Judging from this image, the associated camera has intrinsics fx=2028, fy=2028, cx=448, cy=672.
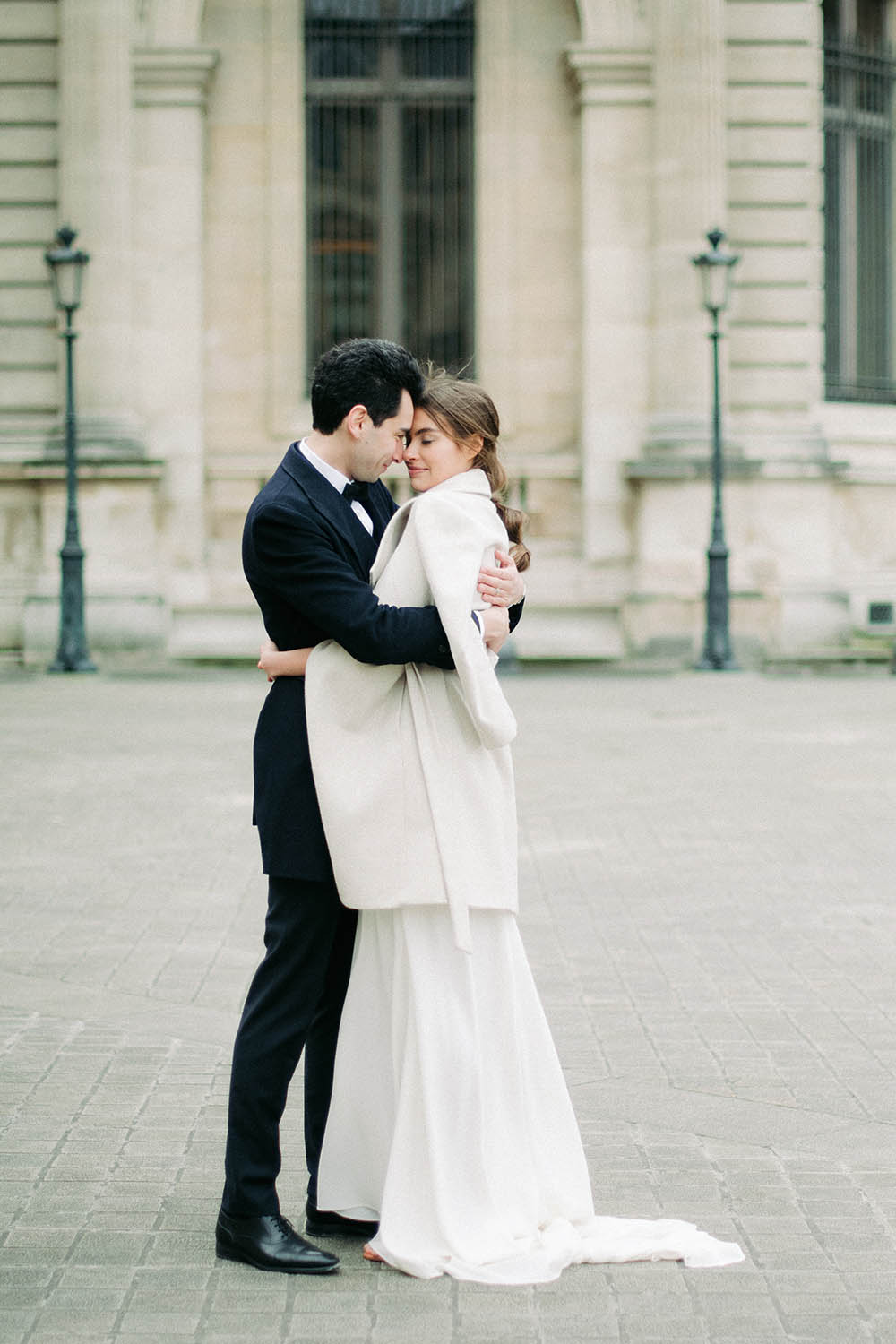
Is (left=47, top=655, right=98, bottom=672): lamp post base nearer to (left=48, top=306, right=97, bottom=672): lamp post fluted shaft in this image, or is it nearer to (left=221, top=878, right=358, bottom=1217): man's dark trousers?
(left=48, top=306, right=97, bottom=672): lamp post fluted shaft

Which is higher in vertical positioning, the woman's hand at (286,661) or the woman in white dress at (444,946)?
the woman's hand at (286,661)

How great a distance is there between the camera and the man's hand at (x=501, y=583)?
3.91 m

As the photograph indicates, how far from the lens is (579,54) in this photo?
20703mm

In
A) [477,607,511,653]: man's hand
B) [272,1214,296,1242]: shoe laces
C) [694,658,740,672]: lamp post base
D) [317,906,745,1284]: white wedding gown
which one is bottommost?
[272,1214,296,1242]: shoe laces

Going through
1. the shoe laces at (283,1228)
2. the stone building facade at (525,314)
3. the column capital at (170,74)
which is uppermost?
the column capital at (170,74)

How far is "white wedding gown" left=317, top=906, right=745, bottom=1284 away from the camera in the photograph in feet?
12.7

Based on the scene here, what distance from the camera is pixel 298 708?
3.97 m

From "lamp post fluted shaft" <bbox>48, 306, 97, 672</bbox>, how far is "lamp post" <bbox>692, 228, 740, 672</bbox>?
19.0ft

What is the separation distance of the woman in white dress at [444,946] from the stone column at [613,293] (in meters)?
16.9

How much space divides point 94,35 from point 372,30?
309 centimetres

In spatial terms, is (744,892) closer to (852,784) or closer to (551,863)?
(551,863)

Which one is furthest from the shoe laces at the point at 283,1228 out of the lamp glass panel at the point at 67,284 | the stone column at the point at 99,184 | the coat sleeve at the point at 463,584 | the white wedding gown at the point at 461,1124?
the stone column at the point at 99,184

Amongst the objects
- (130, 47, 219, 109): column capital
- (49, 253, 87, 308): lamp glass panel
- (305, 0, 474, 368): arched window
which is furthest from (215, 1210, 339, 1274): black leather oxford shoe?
(130, 47, 219, 109): column capital

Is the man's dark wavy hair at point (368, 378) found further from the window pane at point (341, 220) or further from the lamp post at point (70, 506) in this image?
the window pane at point (341, 220)
